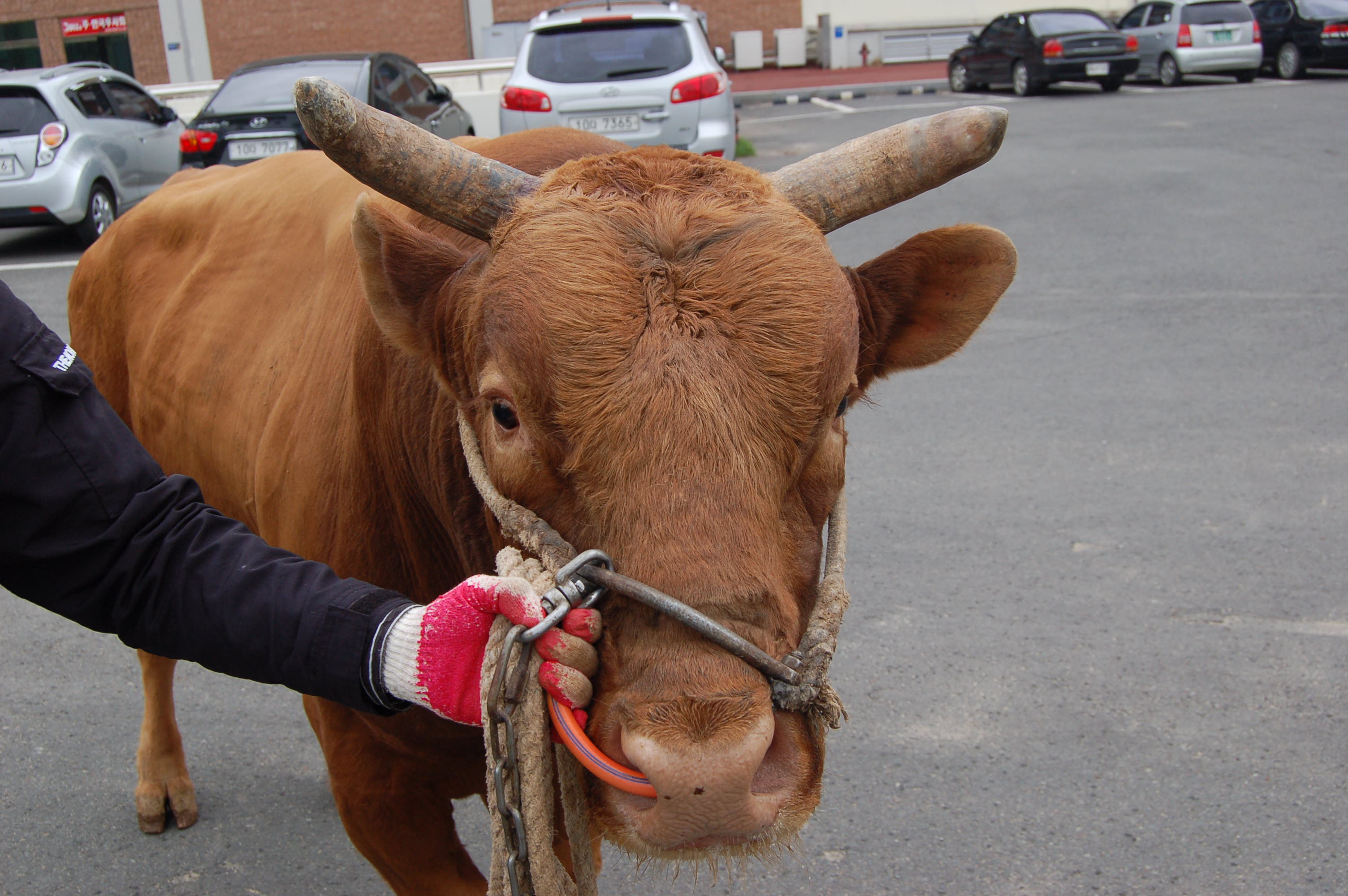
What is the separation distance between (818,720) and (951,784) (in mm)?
2116

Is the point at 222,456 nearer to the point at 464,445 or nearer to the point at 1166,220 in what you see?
the point at 464,445

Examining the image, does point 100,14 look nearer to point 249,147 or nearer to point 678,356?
point 249,147

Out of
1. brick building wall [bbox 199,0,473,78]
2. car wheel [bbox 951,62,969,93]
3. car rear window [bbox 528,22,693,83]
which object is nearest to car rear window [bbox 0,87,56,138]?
car rear window [bbox 528,22,693,83]

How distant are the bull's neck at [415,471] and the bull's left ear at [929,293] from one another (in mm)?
849

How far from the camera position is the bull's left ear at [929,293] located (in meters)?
2.25

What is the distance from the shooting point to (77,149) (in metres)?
12.0

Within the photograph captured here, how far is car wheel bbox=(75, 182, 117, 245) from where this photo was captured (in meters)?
12.1

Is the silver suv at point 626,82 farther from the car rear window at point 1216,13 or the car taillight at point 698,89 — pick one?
the car rear window at point 1216,13

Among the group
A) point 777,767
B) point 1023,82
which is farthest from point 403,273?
point 1023,82

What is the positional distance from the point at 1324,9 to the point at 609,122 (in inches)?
738

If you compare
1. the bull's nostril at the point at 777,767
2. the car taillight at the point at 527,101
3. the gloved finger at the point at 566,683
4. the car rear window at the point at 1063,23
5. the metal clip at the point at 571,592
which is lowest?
the bull's nostril at the point at 777,767

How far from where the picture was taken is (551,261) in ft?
6.14

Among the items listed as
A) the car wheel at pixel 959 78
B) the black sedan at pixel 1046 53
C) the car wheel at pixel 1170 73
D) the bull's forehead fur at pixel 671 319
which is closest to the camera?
the bull's forehead fur at pixel 671 319

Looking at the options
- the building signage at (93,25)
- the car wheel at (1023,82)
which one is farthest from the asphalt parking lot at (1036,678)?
the building signage at (93,25)
